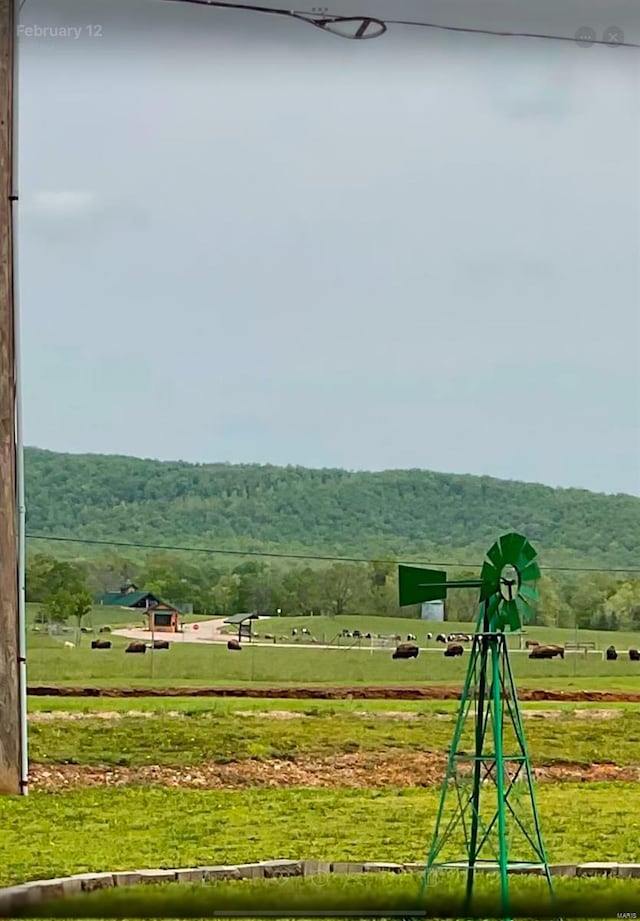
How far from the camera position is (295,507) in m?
3.58

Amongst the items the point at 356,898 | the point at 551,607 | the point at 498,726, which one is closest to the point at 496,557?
the point at 498,726

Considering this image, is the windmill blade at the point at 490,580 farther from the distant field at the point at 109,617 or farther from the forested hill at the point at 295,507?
the distant field at the point at 109,617

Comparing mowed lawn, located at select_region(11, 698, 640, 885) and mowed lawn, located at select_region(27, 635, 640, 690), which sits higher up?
mowed lawn, located at select_region(27, 635, 640, 690)

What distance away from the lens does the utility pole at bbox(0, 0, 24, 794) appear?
353cm

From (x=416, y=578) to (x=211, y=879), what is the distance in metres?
0.94

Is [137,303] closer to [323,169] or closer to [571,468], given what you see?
[323,169]

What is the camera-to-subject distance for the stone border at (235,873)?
307 centimetres

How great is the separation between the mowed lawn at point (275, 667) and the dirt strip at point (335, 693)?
20mm

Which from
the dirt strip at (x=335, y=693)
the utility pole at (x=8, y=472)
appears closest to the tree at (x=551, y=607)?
the dirt strip at (x=335, y=693)

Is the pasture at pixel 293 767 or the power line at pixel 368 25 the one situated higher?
the power line at pixel 368 25

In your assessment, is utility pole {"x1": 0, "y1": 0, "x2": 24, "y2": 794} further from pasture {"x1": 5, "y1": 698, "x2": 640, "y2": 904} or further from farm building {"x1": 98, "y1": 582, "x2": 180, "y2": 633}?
farm building {"x1": 98, "y1": 582, "x2": 180, "y2": 633}

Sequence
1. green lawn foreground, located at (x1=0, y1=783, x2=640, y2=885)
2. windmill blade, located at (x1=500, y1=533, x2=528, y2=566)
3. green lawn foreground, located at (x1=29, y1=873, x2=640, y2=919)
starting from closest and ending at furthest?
windmill blade, located at (x1=500, y1=533, x2=528, y2=566) < green lawn foreground, located at (x1=29, y1=873, x2=640, y2=919) < green lawn foreground, located at (x1=0, y1=783, x2=640, y2=885)

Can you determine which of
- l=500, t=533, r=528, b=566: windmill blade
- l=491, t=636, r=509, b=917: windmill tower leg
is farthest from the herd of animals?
l=500, t=533, r=528, b=566: windmill blade

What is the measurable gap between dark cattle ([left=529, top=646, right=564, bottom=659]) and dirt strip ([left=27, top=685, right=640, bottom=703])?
0.12 m
